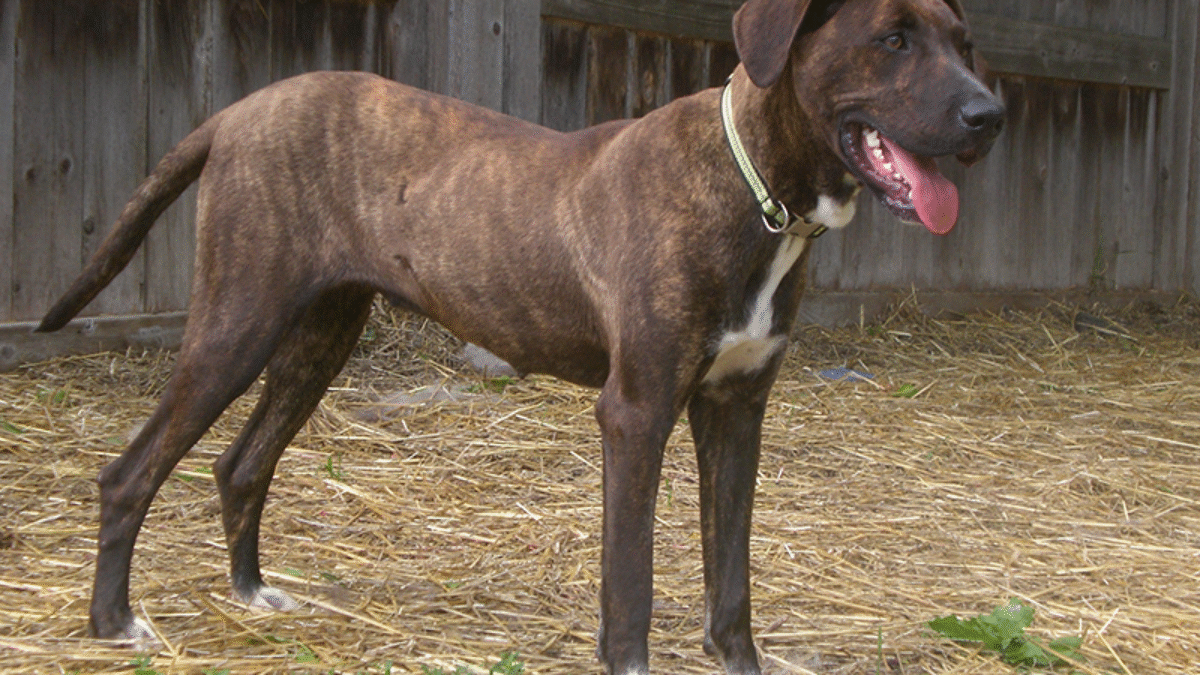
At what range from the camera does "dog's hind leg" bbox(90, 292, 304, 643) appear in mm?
3113

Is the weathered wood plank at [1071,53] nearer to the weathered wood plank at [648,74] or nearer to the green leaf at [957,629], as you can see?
the weathered wood plank at [648,74]

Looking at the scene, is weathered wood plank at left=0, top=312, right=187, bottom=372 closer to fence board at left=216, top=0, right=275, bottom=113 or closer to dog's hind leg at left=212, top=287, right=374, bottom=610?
fence board at left=216, top=0, right=275, bottom=113

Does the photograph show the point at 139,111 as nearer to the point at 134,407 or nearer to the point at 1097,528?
the point at 134,407

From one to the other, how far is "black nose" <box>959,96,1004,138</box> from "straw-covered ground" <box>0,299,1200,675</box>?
132 cm

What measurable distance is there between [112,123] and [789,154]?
3.39 metres

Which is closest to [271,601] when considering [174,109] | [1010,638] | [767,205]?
[767,205]

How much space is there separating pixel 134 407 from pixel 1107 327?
566 cm

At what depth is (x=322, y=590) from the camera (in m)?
3.46

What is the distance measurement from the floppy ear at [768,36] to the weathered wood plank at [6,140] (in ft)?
10.9

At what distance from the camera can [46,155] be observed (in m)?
4.93

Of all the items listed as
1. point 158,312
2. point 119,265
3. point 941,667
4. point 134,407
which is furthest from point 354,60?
point 941,667

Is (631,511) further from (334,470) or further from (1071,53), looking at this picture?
(1071,53)

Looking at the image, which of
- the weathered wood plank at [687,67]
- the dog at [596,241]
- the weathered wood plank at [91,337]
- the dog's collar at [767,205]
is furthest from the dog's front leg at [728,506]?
the weathered wood plank at [687,67]

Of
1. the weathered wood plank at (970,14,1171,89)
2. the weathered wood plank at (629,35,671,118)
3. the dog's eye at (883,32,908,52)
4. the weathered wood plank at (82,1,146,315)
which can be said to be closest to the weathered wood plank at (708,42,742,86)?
the weathered wood plank at (629,35,671,118)
